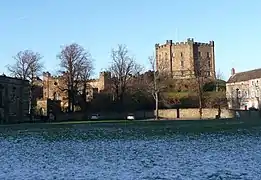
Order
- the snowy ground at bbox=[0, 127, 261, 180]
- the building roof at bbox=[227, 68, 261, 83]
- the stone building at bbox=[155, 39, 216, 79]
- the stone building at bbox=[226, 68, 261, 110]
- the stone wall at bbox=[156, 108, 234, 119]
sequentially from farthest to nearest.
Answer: the stone building at bbox=[155, 39, 216, 79] < the building roof at bbox=[227, 68, 261, 83] < the stone building at bbox=[226, 68, 261, 110] < the stone wall at bbox=[156, 108, 234, 119] < the snowy ground at bbox=[0, 127, 261, 180]

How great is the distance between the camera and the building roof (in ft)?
341

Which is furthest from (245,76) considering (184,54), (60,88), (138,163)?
(138,163)

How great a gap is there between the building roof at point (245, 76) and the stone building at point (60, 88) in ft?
93.6

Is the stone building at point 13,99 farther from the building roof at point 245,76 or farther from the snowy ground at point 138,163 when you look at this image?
the snowy ground at point 138,163

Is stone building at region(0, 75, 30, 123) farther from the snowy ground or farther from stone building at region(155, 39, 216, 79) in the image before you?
the snowy ground

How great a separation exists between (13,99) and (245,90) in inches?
1898

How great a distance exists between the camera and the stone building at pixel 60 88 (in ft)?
315

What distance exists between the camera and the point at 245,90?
106m

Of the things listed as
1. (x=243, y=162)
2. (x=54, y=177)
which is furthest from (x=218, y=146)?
(x=54, y=177)

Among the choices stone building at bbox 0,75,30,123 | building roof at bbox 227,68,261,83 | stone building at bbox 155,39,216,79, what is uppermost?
stone building at bbox 155,39,216,79

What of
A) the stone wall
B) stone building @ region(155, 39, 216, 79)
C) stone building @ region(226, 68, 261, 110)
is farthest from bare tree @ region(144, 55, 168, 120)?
stone building @ region(155, 39, 216, 79)

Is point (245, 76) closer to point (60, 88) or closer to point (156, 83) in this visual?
point (156, 83)

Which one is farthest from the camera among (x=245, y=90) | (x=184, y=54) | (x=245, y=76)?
(x=184, y=54)

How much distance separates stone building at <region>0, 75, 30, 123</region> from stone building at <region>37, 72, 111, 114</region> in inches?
121
